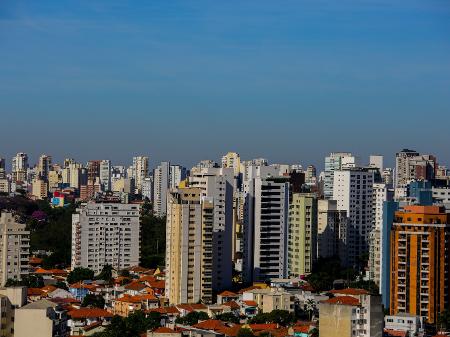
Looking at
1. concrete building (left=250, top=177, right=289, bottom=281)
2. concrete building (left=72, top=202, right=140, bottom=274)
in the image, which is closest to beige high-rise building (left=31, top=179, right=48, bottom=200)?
concrete building (left=72, top=202, right=140, bottom=274)

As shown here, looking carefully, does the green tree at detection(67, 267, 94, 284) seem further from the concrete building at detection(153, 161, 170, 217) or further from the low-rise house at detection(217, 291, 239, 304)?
the concrete building at detection(153, 161, 170, 217)

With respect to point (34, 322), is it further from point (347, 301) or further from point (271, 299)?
point (271, 299)

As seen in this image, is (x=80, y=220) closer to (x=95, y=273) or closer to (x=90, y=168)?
(x=95, y=273)

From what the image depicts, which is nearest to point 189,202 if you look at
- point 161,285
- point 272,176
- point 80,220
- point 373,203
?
point 161,285

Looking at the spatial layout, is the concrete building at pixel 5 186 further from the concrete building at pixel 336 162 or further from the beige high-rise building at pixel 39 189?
Result: the concrete building at pixel 336 162

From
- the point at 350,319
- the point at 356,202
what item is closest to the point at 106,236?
the point at 356,202

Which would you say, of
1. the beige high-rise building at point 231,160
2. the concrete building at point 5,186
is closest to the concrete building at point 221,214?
the beige high-rise building at point 231,160
